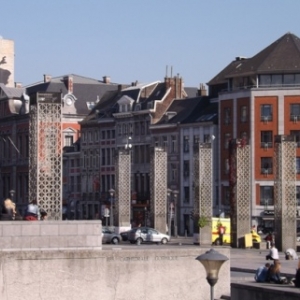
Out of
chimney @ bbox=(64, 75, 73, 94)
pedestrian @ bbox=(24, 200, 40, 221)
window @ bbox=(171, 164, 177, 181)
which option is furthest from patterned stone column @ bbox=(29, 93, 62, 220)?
chimney @ bbox=(64, 75, 73, 94)

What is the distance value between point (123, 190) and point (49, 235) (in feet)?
160

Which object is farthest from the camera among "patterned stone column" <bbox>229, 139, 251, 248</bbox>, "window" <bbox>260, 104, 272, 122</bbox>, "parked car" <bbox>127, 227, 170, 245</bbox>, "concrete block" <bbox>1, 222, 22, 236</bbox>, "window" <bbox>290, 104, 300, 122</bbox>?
"window" <bbox>260, 104, 272, 122</bbox>

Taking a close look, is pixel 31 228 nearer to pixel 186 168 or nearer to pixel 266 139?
pixel 266 139

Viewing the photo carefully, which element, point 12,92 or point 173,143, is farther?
point 12,92

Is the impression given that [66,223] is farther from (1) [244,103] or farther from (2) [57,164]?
(1) [244,103]

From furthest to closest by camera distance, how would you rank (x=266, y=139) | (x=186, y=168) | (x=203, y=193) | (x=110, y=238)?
(x=186, y=168) < (x=266, y=139) < (x=110, y=238) < (x=203, y=193)

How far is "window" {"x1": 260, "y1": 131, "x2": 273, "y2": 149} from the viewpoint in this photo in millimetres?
103556

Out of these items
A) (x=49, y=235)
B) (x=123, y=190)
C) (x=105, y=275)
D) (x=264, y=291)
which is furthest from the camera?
(x=123, y=190)

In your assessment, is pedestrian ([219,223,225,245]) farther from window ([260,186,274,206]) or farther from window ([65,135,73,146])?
window ([65,135,73,146])

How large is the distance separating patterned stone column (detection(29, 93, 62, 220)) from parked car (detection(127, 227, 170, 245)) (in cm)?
3589

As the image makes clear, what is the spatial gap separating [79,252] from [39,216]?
21.9 ft

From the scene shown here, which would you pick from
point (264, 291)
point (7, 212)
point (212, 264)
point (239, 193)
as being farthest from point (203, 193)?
point (212, 264)

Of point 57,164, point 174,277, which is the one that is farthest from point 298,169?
point 174,277

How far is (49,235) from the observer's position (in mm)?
36812
